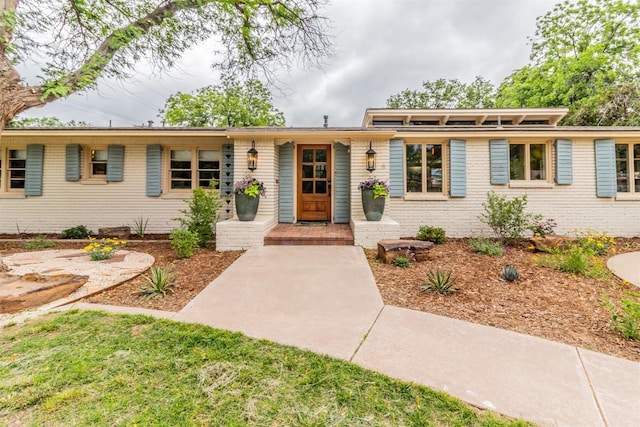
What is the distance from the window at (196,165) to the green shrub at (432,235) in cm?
579

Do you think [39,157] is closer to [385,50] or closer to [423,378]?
[423,378]

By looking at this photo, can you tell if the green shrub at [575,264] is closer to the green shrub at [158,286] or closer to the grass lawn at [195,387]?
the grass lawn at [195,387]

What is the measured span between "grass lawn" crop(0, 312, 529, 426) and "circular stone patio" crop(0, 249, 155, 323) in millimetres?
1201

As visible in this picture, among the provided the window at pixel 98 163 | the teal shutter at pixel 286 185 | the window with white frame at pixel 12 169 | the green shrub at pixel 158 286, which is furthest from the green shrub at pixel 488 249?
the window with white frame at pixel 12 169

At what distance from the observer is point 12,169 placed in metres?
7.89

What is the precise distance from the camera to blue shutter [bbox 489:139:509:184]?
7.24 m

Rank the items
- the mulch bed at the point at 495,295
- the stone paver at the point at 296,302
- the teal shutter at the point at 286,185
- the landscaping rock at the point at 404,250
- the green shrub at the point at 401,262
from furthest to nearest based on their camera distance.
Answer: the teal shutter at the point at 286,185 < the landscaping rock at the point at 404,250 < the green shrub at the point at 401,262 < the mulch bed at the point at 495,295 < the stone paver at the point at 296,302

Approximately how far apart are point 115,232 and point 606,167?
1288 cm

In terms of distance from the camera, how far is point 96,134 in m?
7.36

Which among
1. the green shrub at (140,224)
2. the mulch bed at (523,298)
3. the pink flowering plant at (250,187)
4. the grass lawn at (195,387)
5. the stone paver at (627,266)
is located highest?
the pink flowering plant at (250,187)

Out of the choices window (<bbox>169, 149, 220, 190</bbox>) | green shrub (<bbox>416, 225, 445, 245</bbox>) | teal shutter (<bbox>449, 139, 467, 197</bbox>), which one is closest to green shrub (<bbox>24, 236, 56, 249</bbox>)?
window (<bbox>169, 149, 220, 190</bbox>)

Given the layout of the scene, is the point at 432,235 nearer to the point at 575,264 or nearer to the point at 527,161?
the point at 575,264

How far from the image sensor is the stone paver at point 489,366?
1.66 metres

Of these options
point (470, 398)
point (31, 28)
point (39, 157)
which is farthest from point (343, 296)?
point (39, 157)
